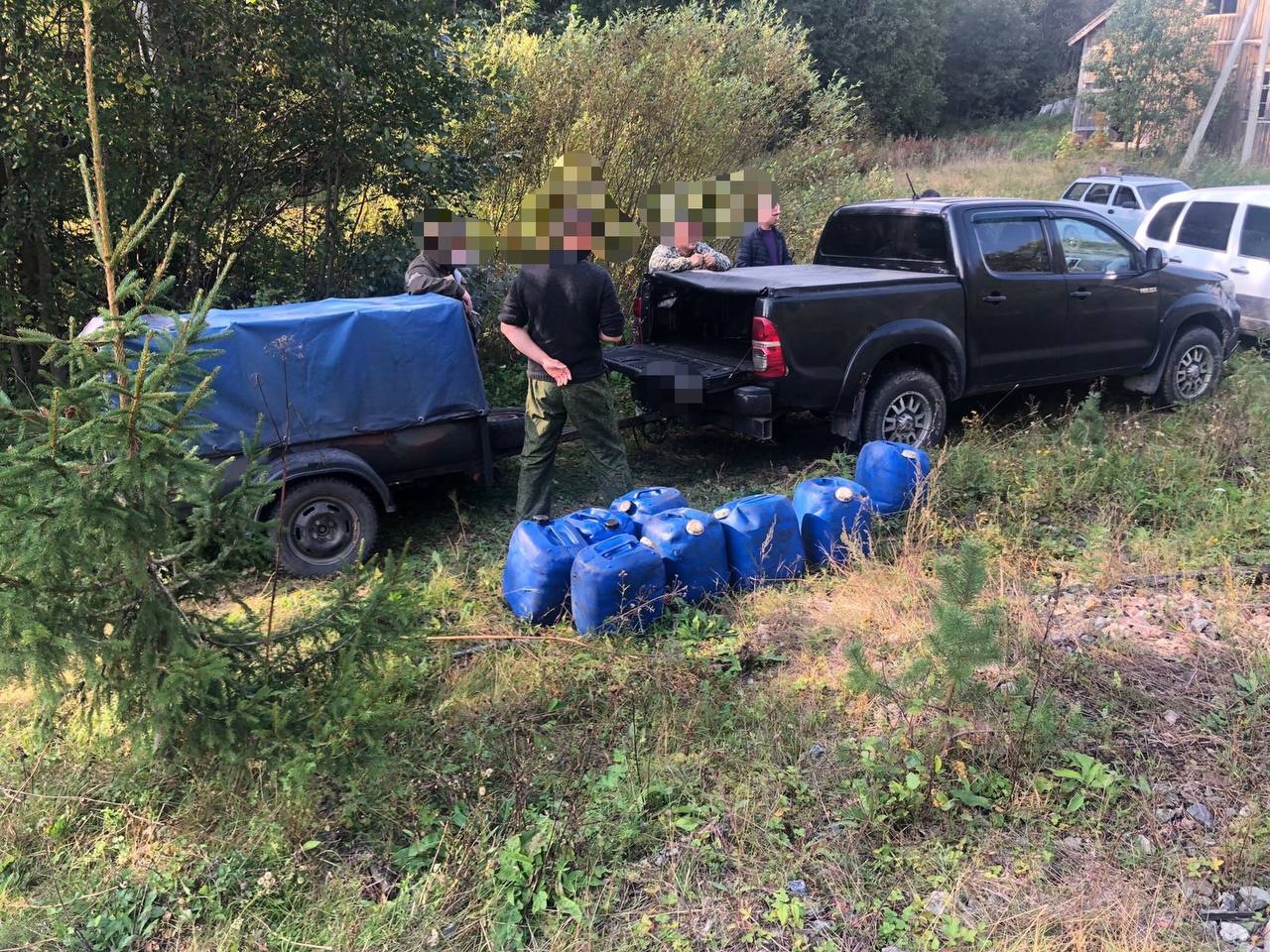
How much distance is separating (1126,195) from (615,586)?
49.1 ft

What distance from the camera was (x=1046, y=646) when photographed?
3824mm

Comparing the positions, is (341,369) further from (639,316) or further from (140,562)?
(639,316)

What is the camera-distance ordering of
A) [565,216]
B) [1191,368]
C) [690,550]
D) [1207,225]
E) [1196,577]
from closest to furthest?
[690,550] < [1196,577] < [565,216] < [1191,368] < [1207,225]

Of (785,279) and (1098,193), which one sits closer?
(785,279)


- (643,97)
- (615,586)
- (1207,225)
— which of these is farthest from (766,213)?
(1207,225)

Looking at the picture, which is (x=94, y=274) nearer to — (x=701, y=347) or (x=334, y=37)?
(x=334, y=37)

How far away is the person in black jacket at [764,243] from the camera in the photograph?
27.0 feet

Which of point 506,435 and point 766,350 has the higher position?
point 766,350

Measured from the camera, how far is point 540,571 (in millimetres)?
4316

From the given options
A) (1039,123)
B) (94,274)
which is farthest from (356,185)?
(1039,123)

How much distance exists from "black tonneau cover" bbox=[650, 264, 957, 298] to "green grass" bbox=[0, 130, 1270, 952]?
225 cm

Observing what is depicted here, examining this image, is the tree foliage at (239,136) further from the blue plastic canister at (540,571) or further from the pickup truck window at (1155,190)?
the pickup truck window at (1155,190)

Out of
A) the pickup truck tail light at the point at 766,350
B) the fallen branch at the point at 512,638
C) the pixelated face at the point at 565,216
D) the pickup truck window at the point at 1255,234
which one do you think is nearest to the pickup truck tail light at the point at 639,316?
the pickup truck tail light at the point at 766,350

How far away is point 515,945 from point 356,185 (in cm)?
611
